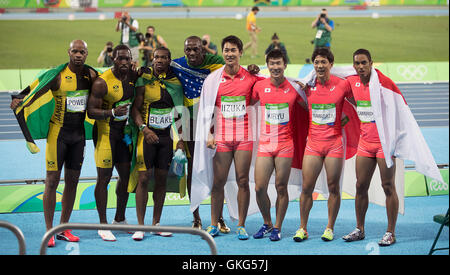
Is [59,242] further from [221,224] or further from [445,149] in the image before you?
[445,149]

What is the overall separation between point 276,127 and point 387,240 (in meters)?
1.60

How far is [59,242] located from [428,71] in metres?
15.7

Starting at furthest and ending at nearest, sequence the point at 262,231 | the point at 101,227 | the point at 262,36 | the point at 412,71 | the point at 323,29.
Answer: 1. the point at 262,36
2. the point at 323,29
3. the point at 412,71
4. the point at 262,231
5. the point at 101,227

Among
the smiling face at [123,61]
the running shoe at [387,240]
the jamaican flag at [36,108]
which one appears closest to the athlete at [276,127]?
the running shoe at [387,240]

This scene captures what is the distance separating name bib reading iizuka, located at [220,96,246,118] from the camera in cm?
627

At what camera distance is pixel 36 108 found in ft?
20.6

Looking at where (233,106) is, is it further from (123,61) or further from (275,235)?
(275,235)

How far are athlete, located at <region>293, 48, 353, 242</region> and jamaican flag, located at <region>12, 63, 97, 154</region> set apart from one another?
2.36 m

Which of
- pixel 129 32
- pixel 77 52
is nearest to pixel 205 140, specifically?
pixel 77 52

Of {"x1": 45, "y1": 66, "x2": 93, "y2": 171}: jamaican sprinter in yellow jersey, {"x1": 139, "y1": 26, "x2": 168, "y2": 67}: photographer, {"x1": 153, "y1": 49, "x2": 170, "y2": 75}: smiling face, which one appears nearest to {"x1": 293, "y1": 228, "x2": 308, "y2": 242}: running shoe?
{"x1": 153, "y1": 49, "x2": 170, "y2": 75}: smiling face

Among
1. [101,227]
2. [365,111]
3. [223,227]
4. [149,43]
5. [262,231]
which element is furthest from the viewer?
[149,43]

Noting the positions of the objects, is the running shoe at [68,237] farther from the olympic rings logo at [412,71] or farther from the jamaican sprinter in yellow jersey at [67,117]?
the olympic rings logo at [412,71]

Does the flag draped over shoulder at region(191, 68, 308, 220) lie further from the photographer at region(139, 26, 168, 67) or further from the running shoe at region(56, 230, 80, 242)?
the photographer at region(139, 26, 168, 67)

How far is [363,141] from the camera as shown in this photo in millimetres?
6273
